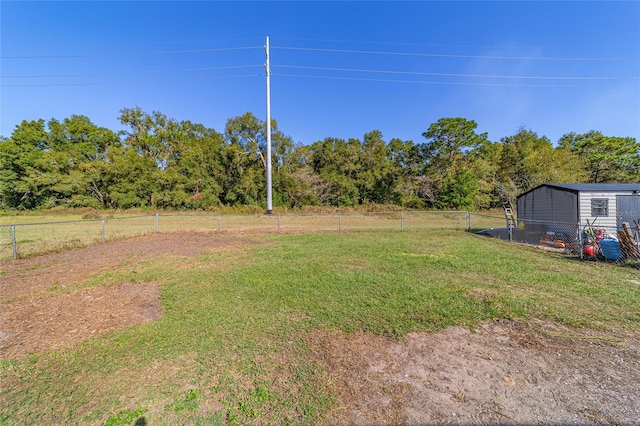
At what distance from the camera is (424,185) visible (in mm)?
32594

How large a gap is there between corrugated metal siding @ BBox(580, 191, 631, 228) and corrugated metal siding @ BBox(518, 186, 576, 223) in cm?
28

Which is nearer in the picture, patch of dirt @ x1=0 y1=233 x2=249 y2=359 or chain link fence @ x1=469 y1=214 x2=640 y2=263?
patch of dirt @ x1=0 y1=233 x2=249 y2=359

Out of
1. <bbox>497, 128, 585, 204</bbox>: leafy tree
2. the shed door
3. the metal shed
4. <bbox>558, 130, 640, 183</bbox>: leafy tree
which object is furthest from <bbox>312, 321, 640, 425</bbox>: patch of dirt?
<bbox>558, 130, 640, 183</bbox>: leafy tree

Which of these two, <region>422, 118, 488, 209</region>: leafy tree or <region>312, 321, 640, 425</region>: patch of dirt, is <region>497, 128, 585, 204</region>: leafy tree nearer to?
<region>422, 118, 488, 209</region>: leafy tree

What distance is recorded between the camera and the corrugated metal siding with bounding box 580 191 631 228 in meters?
11.1

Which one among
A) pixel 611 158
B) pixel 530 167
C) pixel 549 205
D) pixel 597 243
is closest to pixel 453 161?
pixel 530 167

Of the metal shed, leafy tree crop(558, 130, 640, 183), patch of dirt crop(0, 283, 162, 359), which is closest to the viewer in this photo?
patch of dirt crop(0, 283, 162, 359)

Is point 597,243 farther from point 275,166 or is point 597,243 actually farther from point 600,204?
point 275,166

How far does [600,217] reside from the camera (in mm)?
11281

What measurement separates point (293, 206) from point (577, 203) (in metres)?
27.7

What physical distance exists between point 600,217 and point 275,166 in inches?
1217

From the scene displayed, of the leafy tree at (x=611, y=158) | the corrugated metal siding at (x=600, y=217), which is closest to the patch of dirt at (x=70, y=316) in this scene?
the corrugated metal siding at (x=600, y=217)

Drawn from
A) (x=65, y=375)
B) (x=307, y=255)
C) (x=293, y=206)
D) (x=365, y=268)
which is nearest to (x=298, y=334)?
(x=65, y=375)

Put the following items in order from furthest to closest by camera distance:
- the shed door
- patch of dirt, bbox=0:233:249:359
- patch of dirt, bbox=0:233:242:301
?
the shed door → patch of dirt, bbox=0:233:242:301 → patch of dirt, bbox=0:233:249:359
